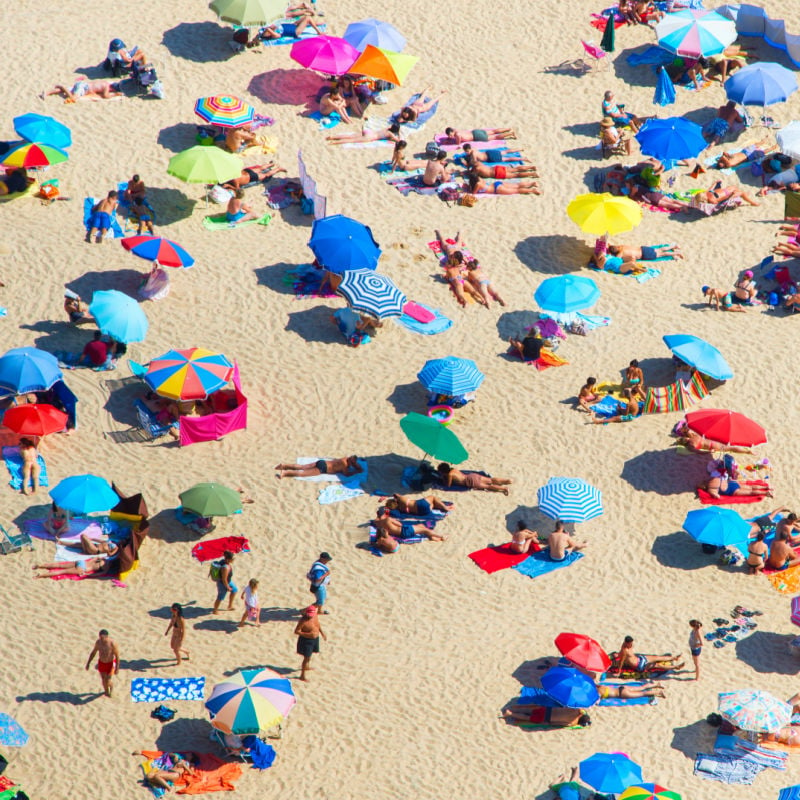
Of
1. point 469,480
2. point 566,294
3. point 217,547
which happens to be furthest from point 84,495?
point 566,294

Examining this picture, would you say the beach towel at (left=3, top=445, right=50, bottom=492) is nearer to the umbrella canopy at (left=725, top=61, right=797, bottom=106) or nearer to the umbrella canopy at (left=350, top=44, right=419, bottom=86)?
the umbrella canopy at (left=350, top=44, right=419, bottom=86)

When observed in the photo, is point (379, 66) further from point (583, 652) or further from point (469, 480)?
point (583, 652)

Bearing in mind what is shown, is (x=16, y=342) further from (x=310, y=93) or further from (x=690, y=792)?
(x=690, y=792)

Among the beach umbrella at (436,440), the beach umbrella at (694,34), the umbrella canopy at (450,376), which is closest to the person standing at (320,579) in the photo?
the beach umbrella at (436,440)

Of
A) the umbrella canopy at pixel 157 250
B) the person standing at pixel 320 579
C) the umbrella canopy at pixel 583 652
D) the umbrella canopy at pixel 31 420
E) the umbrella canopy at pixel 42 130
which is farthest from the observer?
the umbrella canopy at pixel 42 130

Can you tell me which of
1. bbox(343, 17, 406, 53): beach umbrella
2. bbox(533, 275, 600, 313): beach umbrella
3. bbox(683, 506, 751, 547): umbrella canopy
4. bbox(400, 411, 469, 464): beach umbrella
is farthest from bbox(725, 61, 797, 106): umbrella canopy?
bbox(400, 411, 469, 464): beach umbrella

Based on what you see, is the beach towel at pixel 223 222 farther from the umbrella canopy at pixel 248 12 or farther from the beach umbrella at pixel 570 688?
the beach umbrella at pixel 570 688

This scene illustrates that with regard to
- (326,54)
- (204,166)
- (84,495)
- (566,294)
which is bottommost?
(84,495)
